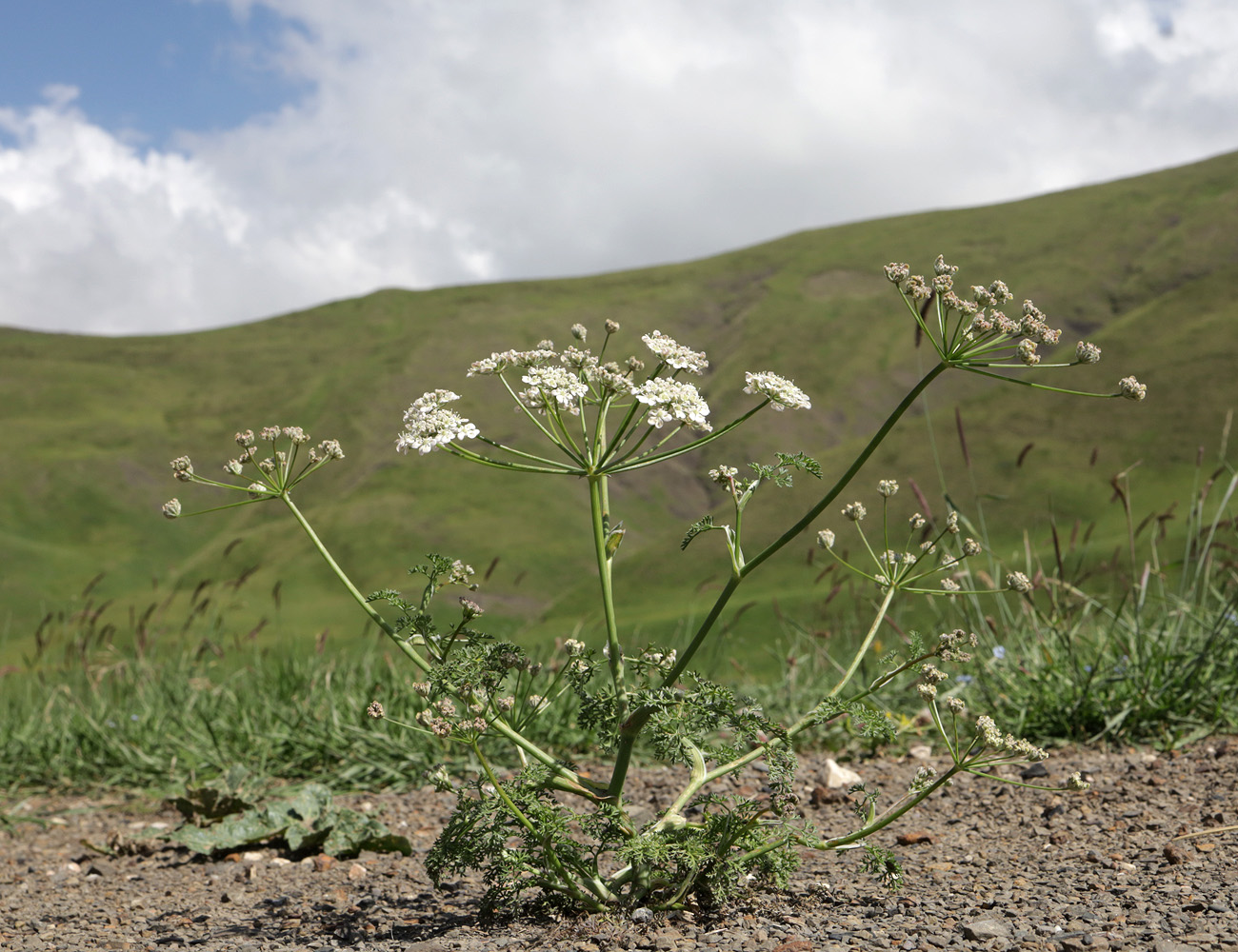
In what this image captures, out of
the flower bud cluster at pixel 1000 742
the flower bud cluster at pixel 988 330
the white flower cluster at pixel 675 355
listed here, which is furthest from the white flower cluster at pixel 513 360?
the flower bud cluster at pixel 1000 742

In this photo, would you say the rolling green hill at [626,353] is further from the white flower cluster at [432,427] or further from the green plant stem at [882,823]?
the white flower cluster at [432,427]

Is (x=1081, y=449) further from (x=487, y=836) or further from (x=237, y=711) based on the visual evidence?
(x=487, y=836)

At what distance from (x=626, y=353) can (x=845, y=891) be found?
52.9 feet

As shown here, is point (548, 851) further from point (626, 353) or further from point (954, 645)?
point (626, 353)

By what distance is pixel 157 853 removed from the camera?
140 inches

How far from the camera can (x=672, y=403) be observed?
6.83ft

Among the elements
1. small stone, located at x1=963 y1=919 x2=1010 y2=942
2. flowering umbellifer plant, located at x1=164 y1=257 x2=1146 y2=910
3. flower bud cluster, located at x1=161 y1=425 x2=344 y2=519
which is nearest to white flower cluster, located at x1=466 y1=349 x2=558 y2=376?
flowering umbellifer plant, located at x1=164 y1=257 x2=1146 y2=910

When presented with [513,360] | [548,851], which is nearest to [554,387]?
[513,360]

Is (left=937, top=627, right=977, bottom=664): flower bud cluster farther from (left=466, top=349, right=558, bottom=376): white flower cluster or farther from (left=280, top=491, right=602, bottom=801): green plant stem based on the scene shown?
(left=466, top=349, right=558, bottom=376): white flower cluster

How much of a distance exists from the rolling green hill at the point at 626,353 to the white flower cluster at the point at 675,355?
479 cm

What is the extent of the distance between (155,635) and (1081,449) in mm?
8446

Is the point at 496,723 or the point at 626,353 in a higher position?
the point at 626,353

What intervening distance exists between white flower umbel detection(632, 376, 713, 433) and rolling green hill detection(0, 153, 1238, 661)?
16.0ft

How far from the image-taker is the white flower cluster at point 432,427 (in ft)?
6.79
